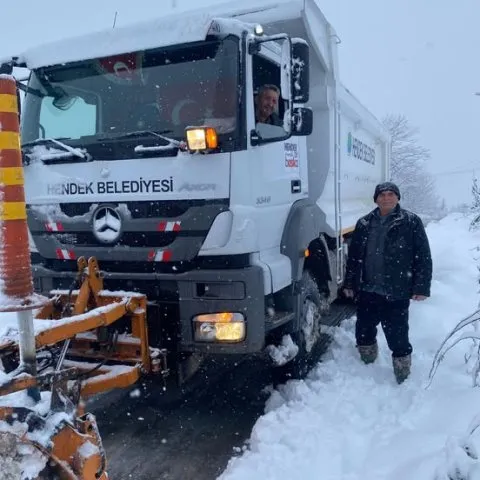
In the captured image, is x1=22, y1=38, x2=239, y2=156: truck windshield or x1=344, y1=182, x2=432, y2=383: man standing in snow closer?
x1=22, y1=38, x2=239, y2=156: truck windshield

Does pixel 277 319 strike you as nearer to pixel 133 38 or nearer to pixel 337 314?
pixel 133 38

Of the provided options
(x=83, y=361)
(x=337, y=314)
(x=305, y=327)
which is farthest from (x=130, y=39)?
(x=337, y=314)

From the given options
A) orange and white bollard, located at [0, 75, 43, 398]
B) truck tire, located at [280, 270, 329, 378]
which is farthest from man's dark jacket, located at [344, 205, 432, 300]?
orange and white bollard, located at [0, 75, 43, 398]

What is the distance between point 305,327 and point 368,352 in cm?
69

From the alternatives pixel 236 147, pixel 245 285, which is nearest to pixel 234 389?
pixel 245 285

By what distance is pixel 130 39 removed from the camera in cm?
367

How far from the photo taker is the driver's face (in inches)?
148

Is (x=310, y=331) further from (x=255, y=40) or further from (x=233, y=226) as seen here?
(x=255, y=40)

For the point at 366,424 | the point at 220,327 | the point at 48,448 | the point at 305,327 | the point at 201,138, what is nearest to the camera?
the point at 48,448

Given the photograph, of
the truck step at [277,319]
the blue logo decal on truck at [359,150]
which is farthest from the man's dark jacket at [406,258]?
the blue logo decal on truck at [359,150]

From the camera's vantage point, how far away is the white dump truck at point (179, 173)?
3.43 m

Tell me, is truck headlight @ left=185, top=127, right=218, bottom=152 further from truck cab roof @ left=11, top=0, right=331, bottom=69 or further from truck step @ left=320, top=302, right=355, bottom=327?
truck step @ left=320, top=302, right=355, bottom=327

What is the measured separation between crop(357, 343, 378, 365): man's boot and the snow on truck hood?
288 centimetres

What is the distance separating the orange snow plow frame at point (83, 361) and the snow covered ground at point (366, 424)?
0.91 meters
